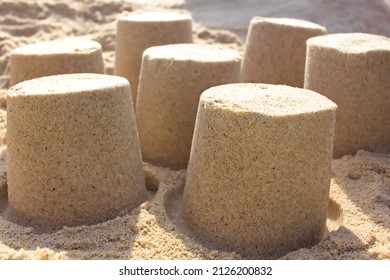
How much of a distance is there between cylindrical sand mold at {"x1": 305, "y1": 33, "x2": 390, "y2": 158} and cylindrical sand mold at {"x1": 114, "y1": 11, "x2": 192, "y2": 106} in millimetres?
749

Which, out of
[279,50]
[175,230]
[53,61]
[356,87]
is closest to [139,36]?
[53,61]

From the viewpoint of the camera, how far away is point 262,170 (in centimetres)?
153

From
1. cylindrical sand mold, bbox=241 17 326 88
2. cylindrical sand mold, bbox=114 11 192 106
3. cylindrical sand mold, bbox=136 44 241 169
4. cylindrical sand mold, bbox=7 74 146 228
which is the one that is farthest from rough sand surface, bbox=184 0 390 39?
cylindrical sand mold, bbox=7 74 146 228

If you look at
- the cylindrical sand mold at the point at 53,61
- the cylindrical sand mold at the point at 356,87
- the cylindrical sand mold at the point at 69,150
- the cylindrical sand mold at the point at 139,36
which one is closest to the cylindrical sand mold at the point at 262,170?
the cylindrical sand mold at the point at 69,150

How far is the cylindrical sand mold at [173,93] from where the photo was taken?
201 centimetres

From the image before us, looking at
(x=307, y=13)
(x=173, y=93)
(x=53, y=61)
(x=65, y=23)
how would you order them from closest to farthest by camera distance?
(x=173, y=93), (x=53, y=61), (x=65, y=23), (x=307, y=13)

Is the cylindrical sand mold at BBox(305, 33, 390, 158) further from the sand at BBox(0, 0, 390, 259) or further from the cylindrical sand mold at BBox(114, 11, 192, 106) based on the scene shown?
the cylindrical sand mold at BBox(114, 11, 192, 106)

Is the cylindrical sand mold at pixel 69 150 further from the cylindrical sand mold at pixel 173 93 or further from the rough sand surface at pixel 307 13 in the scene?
the rough sand surface at pixel 307 13

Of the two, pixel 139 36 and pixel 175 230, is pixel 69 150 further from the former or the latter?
pixel 139 36

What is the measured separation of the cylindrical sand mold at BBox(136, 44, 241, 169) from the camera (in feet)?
6.58

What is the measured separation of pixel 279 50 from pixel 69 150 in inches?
54.4

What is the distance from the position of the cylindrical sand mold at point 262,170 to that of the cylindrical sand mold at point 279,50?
3.31 ft

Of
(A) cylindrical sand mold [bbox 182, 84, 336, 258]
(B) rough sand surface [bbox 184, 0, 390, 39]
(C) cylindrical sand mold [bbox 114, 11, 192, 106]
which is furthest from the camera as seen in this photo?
(B) rough sand surface [bbox 184, 0, 390, 39]
